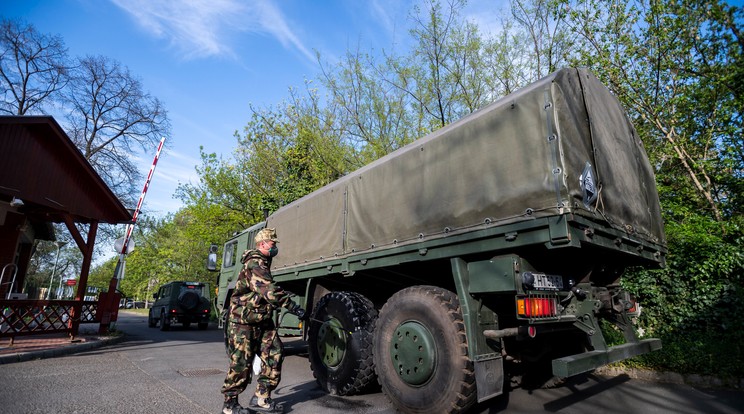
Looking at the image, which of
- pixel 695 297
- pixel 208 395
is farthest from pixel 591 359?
pixel 695 297

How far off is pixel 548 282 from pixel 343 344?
2640 millimetres

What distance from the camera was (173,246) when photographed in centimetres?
3794

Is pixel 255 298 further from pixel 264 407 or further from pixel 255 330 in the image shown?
pixel 264 407

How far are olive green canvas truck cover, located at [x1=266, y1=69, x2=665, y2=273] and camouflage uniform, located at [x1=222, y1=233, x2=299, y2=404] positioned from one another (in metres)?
1.52

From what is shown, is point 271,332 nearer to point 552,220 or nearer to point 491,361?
point 491,361

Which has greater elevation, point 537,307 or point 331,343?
point 537,307

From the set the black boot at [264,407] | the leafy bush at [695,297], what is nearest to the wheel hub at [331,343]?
the black boot at [264,407]

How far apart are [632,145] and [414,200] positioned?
2949mm

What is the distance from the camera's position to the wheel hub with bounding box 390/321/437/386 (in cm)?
378

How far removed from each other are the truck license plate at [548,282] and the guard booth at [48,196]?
1054 centimetres

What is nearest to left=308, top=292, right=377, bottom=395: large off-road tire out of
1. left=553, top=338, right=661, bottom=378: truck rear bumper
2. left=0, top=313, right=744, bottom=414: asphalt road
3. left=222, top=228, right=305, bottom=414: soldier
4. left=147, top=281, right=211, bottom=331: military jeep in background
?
left=0, top=313, right=744, bottom=414: asphalt road

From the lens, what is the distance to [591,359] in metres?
3.40

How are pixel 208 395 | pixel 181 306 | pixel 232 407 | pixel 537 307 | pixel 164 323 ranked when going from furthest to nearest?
1. pixel 164 323
2. pixel 181 306
3. pixel 208 395
4. pixel 232 407
5. pixel 537 307

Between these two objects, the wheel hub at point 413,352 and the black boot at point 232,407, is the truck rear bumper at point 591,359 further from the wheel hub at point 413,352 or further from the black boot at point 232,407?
the black boot at point 232,407
